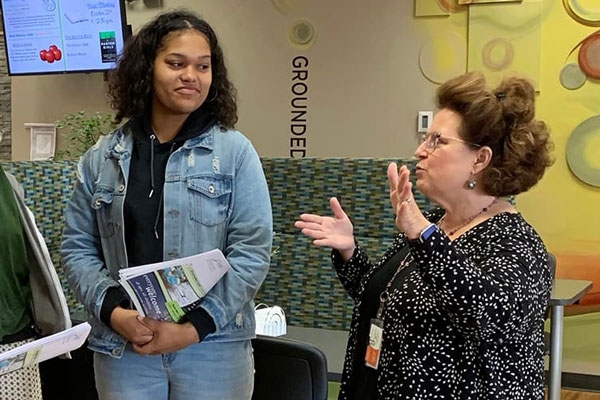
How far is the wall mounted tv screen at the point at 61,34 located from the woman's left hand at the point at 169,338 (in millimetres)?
3071

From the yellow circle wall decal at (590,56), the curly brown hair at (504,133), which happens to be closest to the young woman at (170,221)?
the curly brown hair at (504,133)

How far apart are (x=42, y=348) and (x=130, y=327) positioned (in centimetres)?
20

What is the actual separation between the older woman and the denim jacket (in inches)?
6.5

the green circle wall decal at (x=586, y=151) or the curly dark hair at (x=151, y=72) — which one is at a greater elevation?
the curly dark hair at (x=151, y=72)

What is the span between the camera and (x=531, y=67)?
12.2 ft

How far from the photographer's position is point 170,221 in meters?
1.55

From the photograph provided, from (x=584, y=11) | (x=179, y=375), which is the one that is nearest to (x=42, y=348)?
(x=179, y=375)

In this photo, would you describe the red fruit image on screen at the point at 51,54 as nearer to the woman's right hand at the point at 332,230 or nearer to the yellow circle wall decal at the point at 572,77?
the yellow circle wall decal at the point at 572,77

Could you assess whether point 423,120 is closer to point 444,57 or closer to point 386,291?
point 444,57

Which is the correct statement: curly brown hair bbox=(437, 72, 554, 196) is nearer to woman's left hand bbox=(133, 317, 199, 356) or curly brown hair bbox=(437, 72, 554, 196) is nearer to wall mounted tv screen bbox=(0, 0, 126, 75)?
woman's left hand bbox=(133, 317, 199, 356)

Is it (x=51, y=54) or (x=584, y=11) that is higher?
(x=584, y=11)

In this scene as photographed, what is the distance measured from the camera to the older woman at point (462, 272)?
126 cm

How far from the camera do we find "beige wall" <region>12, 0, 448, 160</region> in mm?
4000

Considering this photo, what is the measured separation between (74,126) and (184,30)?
3.34 m
